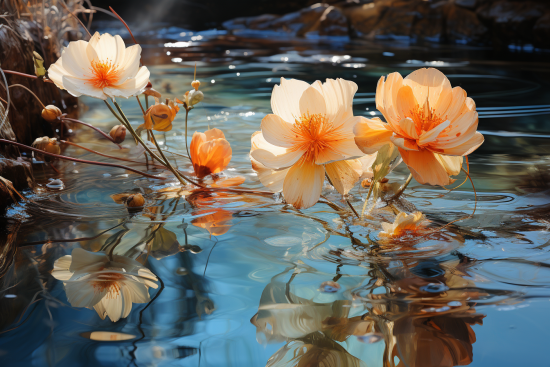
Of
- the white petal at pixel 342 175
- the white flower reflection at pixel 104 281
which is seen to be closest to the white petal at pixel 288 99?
the white petal at pixel 342 175

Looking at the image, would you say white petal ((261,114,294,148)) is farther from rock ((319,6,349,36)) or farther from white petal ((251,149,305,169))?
rock ((319,6,349,36))

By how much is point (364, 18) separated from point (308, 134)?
726cm

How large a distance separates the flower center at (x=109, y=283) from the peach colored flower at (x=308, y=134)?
0.92ft

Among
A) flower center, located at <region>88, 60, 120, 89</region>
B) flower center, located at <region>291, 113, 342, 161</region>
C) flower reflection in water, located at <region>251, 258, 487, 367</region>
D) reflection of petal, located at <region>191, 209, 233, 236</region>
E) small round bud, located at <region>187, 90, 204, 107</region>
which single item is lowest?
flower reflection in water, located at <region>251, 258, 487, 367</region>

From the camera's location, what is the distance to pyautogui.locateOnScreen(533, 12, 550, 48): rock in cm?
555

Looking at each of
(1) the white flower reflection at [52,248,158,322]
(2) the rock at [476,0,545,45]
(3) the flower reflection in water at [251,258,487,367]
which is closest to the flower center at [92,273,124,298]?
(1) the white flower reflection at [52,248,158,322]

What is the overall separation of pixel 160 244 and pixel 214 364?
0.34 m

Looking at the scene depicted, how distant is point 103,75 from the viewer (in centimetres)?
90

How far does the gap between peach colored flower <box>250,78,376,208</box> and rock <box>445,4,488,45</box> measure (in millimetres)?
6571

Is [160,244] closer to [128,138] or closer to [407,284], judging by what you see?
[407,284]

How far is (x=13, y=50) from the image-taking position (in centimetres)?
163

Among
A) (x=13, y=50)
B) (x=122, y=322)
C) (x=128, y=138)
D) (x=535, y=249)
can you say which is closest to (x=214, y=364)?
(x=122, y=322)

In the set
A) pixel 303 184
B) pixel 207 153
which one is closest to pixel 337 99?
pixel 303 184

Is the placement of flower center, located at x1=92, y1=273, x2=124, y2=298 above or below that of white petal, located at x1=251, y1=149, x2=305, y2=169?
below
